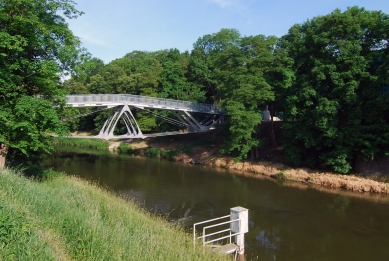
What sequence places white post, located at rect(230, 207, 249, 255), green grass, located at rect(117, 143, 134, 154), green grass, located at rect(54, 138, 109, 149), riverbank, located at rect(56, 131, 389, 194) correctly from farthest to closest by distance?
green grass, located at rect(54, 138, 109, 149)
green grass, located at rect(117, 143, 134, 154)
riverbank, located at rect(56, 131, 389, 194)
white post, located at rect(230, 207, 249, 255)

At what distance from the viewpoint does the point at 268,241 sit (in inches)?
496

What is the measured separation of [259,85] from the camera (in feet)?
93.6

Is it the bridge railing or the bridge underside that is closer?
the bridge railing

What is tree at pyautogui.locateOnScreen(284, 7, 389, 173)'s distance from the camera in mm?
22500

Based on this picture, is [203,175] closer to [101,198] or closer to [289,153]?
[289,153]

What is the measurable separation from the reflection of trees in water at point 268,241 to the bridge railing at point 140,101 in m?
19.8

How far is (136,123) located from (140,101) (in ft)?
7.55

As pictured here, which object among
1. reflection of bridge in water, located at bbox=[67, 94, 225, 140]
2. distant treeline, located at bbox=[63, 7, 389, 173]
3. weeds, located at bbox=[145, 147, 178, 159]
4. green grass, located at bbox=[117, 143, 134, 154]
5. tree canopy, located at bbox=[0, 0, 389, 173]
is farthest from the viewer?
green grass, located at bbox=[117, 143, 134, 154]

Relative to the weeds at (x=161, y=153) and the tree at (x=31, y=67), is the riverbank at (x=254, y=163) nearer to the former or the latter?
the weeds at (x=161, y=153)

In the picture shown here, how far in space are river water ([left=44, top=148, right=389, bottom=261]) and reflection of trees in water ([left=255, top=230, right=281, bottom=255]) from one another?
0.04m

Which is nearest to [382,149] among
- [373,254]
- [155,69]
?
[373,254]

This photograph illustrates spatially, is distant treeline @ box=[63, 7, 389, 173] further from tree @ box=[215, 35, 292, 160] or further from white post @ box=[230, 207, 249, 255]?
white post @ box=[230, 207, 249, 255]

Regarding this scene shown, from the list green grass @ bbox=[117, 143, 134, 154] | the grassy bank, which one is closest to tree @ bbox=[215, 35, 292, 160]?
green grass @ bbox=[117, 143, 134, 154]

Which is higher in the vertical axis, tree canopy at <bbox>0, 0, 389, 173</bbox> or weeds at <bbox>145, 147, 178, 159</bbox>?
tree canopy at <bbox>0, 0, 389, 173</bbox>
